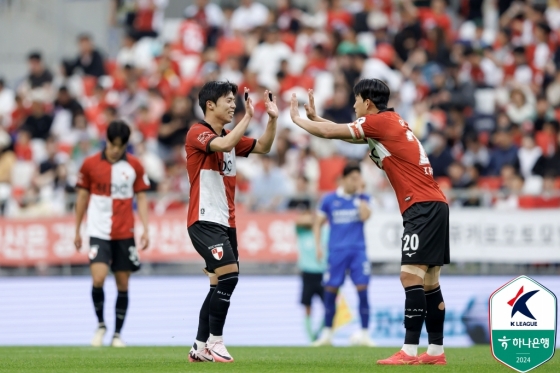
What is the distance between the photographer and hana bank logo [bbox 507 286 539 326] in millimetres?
8727

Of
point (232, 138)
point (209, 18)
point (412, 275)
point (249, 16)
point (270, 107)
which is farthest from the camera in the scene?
point (209, 18)

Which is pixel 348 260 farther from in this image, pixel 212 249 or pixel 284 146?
pixel 212 249

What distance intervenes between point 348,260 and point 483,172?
15.5ft

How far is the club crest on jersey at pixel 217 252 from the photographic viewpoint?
33.5 ft

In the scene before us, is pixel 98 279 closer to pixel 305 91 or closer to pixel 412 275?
pixel 412 275

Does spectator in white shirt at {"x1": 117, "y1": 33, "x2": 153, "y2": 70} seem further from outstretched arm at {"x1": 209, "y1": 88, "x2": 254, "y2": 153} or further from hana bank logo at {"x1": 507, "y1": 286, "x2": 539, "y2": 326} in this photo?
hana bank logo at {"x1": 507, "y1": 286, "x2": 539, "y2": 326}

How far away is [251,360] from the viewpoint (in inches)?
429

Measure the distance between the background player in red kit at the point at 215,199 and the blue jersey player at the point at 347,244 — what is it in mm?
5553

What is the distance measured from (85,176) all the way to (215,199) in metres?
4.08

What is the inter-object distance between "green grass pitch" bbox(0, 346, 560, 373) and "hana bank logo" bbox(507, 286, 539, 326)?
0.72 m

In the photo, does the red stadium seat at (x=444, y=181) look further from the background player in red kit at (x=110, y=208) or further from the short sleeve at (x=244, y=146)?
the short sleeve at (x=244, y=146)

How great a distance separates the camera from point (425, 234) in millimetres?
9984

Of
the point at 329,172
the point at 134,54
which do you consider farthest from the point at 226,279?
the point at 134,54

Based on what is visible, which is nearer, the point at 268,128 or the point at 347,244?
the point at 268,128
